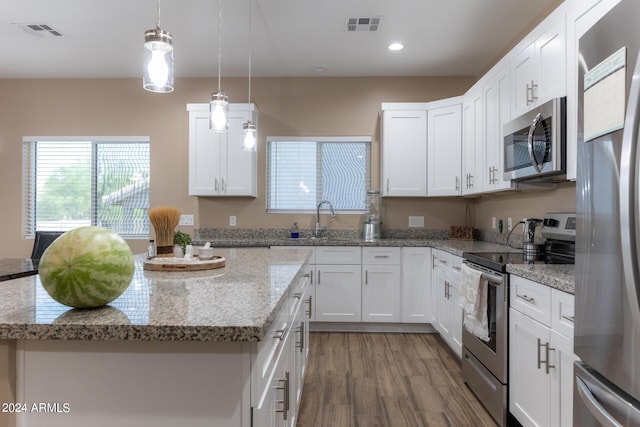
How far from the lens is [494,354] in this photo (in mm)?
2236

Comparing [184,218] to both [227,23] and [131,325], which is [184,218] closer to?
[227,23]

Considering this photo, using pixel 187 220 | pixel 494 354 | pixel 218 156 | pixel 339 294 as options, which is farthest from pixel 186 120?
pixel 494 354

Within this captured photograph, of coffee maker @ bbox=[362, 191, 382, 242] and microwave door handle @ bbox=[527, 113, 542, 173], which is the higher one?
microwave door handle @ bbox=[527, 113, 542, 173]

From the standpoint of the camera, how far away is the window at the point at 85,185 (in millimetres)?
4688

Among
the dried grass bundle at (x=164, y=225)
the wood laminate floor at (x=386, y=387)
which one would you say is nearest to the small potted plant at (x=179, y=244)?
the dried grass bundle at (x=164, y=225)

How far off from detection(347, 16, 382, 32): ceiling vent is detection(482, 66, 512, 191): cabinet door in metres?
1.04

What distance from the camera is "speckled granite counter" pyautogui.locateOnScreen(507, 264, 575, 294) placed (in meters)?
1.61

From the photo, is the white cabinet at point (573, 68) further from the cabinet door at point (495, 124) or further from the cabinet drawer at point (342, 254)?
the cabinet drawer at point (342, 254)

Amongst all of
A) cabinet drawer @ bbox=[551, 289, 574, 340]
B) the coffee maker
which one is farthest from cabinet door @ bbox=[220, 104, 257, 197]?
cabinet drawer @ bbox=[551, 289, 574, 340]

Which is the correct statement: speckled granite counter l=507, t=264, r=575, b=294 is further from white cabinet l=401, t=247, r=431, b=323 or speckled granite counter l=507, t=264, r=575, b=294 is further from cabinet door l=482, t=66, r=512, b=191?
white cabinet l=401, t=247, r=431, b=323

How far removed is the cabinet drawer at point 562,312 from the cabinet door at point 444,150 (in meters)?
2.38

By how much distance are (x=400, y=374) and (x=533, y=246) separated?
1314mm

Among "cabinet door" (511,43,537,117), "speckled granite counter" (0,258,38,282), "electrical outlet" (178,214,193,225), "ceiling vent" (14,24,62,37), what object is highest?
"ceiling vent" (14,24,62,37)

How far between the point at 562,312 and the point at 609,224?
719mm
